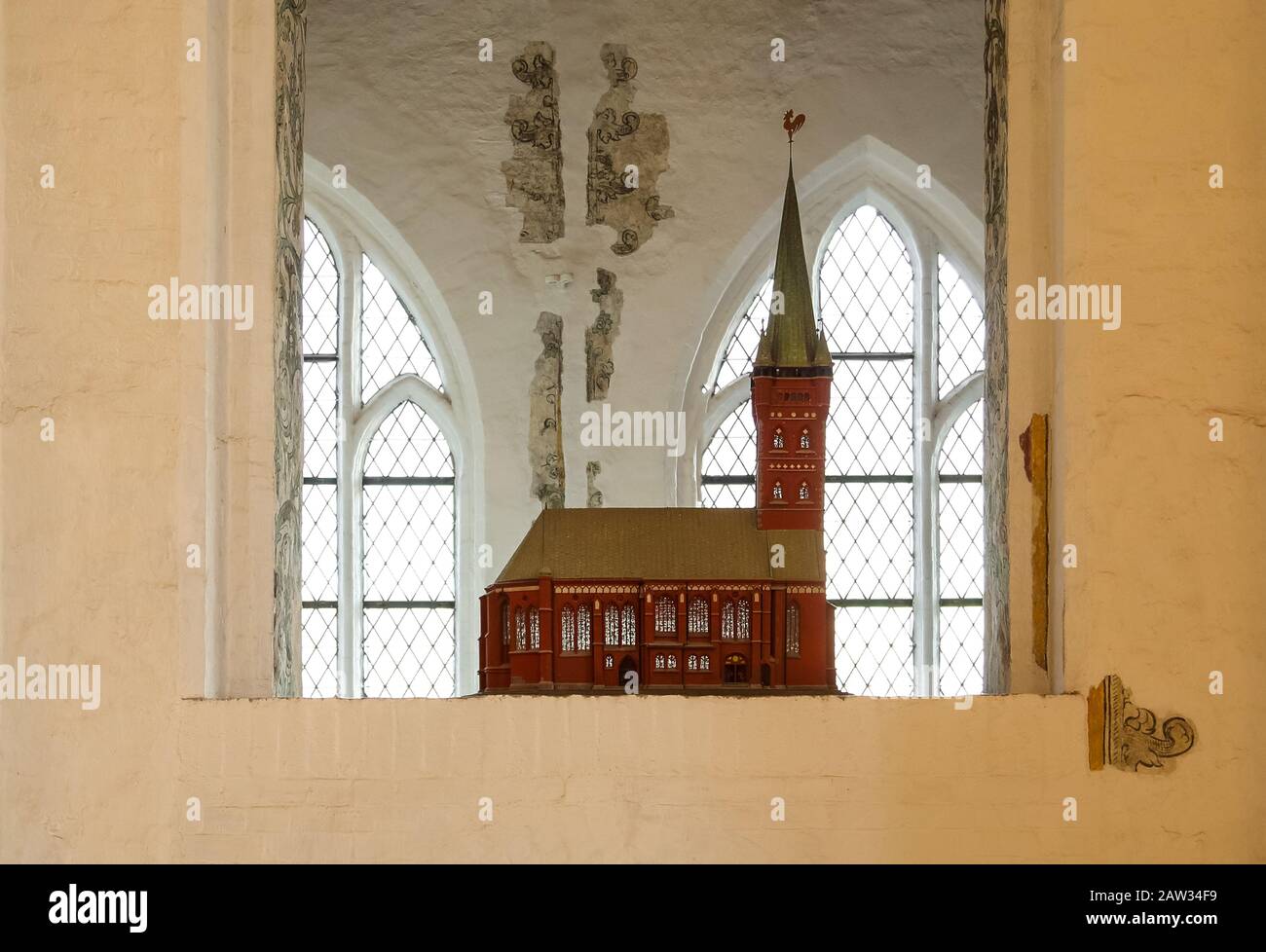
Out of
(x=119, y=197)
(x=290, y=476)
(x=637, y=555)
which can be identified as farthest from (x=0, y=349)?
(x=637, y=555)

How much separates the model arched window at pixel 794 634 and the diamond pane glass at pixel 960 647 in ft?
14.4

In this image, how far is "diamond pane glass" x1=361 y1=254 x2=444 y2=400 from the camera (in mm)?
9617

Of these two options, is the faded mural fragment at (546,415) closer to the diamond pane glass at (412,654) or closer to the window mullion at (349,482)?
the diamond pane glass at (412,654)

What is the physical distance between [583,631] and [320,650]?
468cm

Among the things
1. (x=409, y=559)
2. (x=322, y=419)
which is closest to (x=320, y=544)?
(x=409, y=559)

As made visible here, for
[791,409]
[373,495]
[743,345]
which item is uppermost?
[743,345]

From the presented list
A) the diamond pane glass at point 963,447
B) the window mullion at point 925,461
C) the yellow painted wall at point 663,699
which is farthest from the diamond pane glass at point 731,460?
the yellow painted wall at point 663,699

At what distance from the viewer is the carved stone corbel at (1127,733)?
12.8 ft

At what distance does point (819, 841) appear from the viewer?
395cm

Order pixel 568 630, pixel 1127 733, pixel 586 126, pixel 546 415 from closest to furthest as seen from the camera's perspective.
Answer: pixel 1127 733 → pixel 568 630 → pixel 546 415 → pixel 586 126

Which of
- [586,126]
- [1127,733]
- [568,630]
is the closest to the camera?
[1127,733]

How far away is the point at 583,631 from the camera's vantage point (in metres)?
5.18

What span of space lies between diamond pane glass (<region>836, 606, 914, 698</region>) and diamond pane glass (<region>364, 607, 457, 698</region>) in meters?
2.38

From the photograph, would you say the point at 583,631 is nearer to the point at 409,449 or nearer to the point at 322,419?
the point at 409,449
